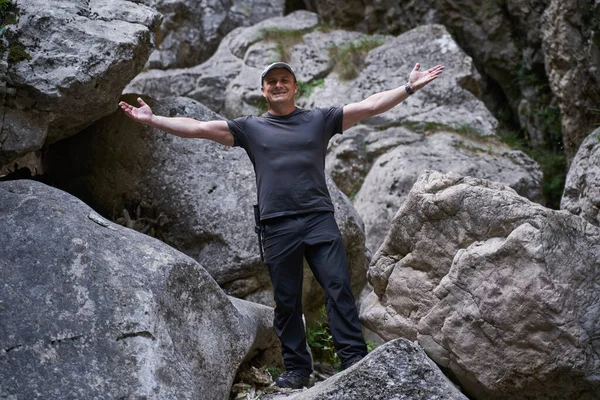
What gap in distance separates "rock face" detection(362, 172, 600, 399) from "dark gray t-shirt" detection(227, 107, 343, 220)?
31.1 inches

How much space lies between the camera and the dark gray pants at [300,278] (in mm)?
4875

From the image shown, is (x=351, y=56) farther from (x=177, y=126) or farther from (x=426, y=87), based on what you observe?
(x=177, y=126)

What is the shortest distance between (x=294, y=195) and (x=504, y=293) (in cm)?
155

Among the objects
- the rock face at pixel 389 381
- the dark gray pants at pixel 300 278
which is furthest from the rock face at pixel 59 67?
the rock face at pixel 389 381

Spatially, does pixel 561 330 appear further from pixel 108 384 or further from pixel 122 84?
pixel 122 84

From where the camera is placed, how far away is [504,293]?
4730 millimetres

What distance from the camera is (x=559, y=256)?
4.72m

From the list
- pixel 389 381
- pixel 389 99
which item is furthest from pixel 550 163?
pixel 389 381

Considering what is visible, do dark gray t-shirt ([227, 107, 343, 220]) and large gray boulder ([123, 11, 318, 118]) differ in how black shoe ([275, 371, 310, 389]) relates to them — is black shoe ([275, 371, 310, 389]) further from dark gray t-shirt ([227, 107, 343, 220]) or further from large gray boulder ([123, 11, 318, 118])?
large gray boulder ([123, 11, 318, 118])

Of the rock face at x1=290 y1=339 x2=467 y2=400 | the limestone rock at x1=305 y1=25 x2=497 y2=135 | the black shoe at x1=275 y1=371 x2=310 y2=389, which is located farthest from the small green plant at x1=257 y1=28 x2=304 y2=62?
the rock face at x1=290 y1=339 x2=467 y2=400

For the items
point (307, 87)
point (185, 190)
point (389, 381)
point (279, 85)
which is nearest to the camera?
point (389, 381)

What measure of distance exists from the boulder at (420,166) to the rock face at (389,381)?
3.91m

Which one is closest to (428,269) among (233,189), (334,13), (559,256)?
(559,256)

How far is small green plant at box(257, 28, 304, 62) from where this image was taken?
10.7 metres
